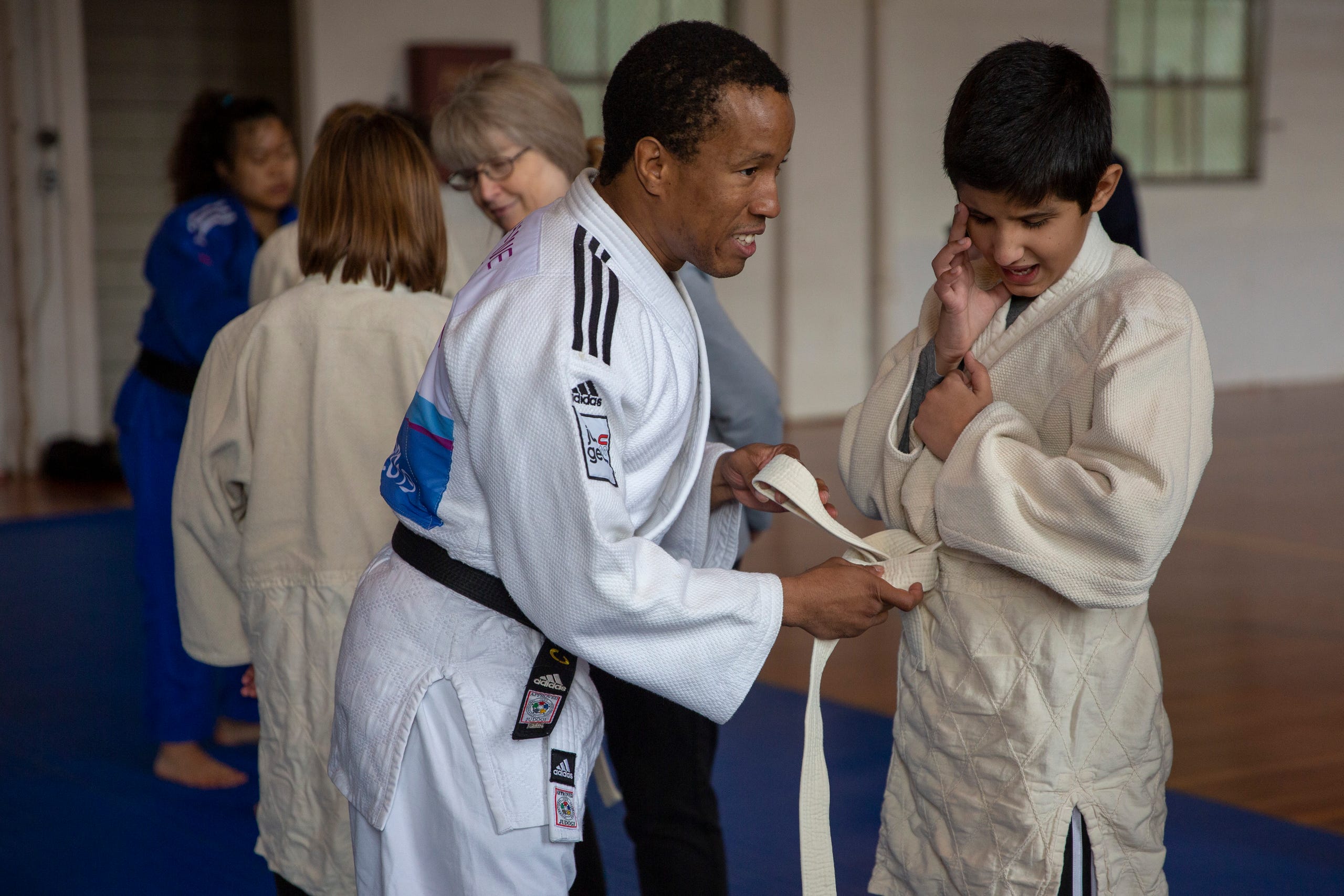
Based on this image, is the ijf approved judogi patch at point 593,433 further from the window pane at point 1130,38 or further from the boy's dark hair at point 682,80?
the window pane at point 1130,38

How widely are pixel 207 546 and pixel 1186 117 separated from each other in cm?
997

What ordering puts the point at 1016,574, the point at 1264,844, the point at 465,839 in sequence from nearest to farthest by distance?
1. the point at 465,839
2. the point at 1016,574
3. the point at 1264,844

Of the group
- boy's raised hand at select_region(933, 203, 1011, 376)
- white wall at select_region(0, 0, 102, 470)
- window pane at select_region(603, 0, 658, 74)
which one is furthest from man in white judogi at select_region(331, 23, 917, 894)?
window pane at select_region(603, 0, 658, 74)

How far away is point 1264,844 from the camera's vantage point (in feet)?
8.51

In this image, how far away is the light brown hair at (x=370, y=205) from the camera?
1.95 metres

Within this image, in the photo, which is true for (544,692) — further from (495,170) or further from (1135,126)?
(1135,126)

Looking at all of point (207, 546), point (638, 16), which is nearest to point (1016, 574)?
point (207, 546)

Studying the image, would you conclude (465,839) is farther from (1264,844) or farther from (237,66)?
(237,66)

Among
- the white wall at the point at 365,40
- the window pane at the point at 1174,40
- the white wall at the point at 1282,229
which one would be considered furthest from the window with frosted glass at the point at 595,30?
the white wall at the point at 1282,229

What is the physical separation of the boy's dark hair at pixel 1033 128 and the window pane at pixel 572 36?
733 cm

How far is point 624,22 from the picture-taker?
858 centimetres

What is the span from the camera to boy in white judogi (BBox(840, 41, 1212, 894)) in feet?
4.40

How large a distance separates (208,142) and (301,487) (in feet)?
5.61

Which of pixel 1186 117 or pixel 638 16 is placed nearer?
pixel 638 16
